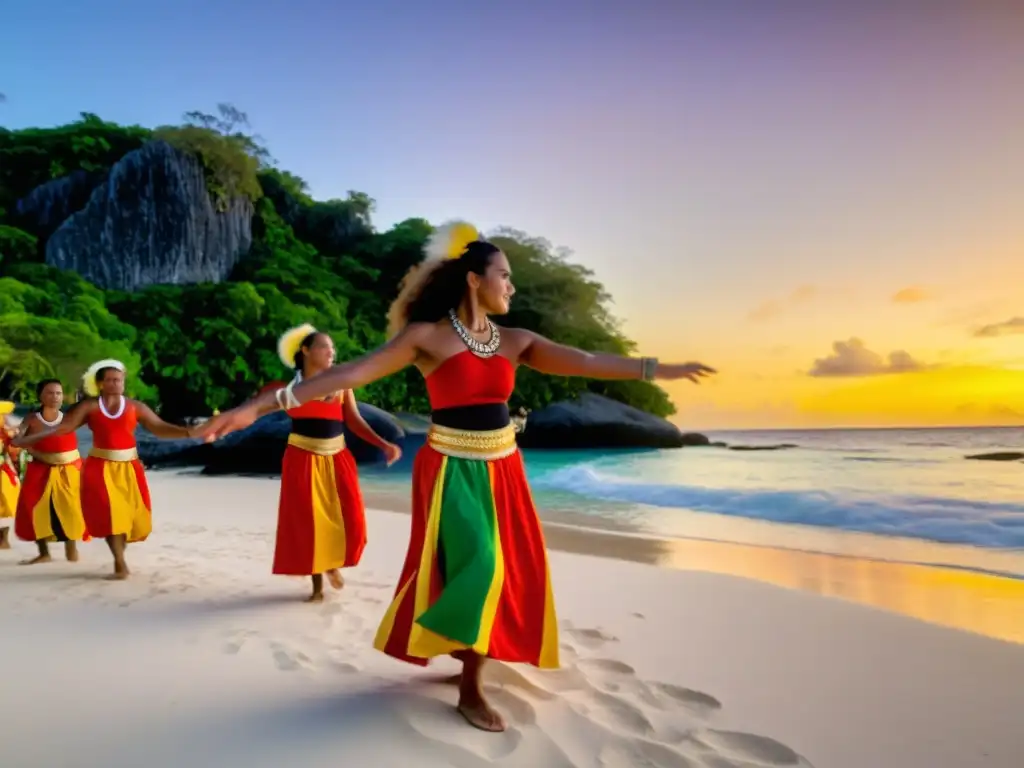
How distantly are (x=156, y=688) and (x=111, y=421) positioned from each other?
2.78 meters

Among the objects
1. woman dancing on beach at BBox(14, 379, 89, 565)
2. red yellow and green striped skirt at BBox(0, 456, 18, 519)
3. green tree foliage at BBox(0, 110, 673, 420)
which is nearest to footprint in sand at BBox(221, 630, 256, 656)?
woman dancing on beach at BBox(14, 379, 89, 565)

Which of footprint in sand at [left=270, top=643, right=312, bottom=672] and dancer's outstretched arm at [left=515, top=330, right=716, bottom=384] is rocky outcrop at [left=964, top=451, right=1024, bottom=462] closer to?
dancer's outstretched arm at [left=515, top=330, right=716, bottom=384]

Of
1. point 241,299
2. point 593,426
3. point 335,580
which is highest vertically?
point 241,299

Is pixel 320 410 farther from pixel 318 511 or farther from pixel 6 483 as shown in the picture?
pixel 6 483

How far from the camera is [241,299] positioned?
18078mm

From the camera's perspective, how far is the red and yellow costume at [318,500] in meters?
4.38

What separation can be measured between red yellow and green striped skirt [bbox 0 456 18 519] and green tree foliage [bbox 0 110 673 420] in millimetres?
8145

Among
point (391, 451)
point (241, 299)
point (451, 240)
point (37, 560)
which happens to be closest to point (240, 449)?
point (241, 299)

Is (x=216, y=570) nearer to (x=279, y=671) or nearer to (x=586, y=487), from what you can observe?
(x=279, y=671)

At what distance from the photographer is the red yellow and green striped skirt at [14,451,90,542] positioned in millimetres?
5656

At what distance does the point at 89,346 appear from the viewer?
14953mm

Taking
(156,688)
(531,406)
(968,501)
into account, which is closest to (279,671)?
(156,688)

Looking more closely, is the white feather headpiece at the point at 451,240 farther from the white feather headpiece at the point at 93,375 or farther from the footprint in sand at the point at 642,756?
the white feather headpiece at the point at 93,375

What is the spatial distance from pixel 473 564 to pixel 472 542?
0.07 metres
